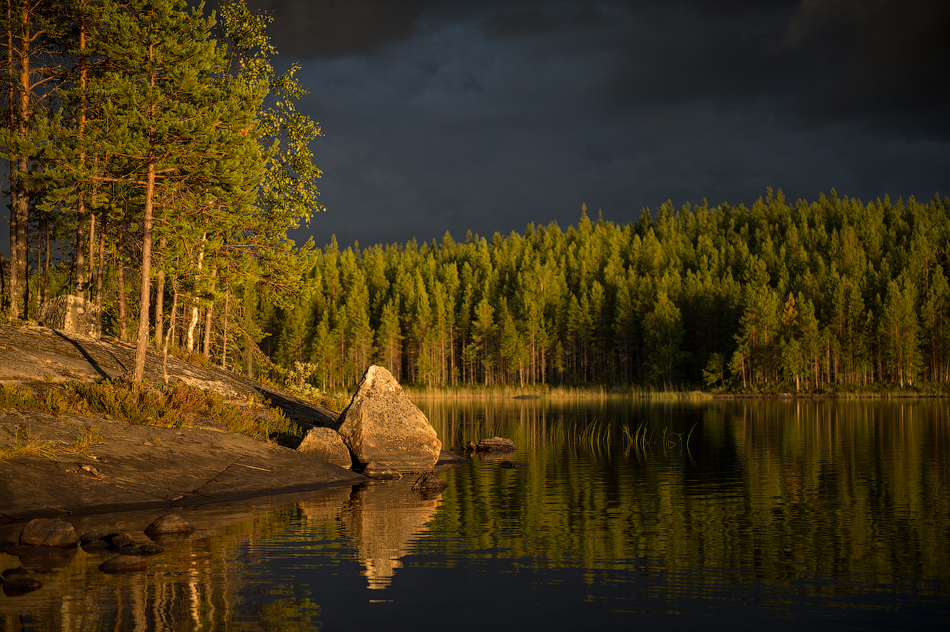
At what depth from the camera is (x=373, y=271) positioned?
15400 cm

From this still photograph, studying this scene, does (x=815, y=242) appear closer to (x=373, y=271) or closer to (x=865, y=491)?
(x=373, y=271)

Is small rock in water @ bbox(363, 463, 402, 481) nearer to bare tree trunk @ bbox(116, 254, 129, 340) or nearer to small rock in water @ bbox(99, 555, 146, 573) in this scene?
small rock in water @ bbox(99, 555, 146, 573)

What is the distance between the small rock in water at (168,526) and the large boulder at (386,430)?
37.7 ft

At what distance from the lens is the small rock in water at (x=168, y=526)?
15.8m

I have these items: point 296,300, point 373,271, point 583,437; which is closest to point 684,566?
point 583,437

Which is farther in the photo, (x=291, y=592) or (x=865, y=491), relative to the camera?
(x=865, y=491)

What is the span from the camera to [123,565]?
13.0 meters

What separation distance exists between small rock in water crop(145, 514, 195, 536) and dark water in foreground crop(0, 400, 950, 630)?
54 cm

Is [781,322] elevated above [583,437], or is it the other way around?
[781,322]

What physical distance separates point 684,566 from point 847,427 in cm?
3605

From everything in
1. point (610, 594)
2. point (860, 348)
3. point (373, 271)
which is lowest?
point (610, 594)

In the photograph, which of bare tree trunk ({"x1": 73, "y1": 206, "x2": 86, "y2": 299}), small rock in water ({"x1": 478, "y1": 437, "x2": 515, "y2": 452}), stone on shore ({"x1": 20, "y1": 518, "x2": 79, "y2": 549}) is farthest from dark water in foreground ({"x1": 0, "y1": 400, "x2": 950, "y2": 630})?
bare tree trunk ({"x1": 73, "y1": 206, "x2": 86, "y2": 299})

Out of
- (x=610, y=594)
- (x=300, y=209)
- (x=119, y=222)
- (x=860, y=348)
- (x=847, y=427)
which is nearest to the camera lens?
(x=610, y=594)

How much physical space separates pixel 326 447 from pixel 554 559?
13.9 meters
